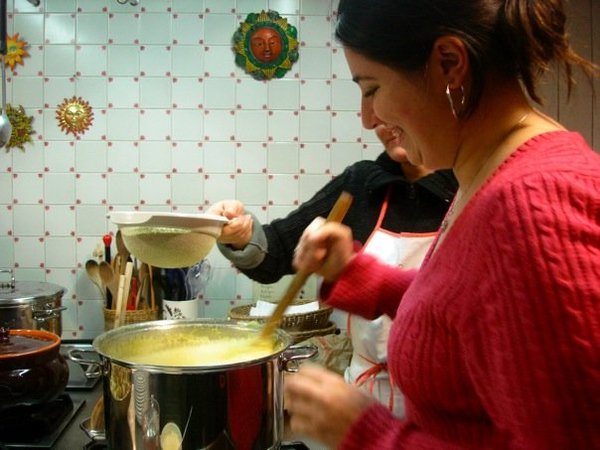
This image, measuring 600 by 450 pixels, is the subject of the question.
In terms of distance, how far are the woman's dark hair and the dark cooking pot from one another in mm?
900

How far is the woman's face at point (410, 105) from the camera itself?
635mm

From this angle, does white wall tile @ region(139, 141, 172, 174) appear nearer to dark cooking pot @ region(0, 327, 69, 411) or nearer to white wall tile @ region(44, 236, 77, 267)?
white wall tile @ region(44, 236, 77, 267)

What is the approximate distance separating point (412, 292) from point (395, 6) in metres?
0.31

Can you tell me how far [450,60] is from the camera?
1.97ft

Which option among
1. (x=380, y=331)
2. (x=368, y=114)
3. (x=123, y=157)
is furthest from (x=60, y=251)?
(x=368, y=114)

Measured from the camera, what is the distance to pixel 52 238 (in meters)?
2.04

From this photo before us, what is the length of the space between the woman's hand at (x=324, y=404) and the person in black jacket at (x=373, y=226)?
2.40ft

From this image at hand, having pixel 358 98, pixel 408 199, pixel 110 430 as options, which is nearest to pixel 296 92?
pixel 358 98

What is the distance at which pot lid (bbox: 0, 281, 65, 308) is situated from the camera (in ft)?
4.83

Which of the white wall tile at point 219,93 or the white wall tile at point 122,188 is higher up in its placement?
the white wall tile at point 219,93

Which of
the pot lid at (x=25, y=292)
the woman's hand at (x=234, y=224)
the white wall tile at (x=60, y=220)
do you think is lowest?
the pot lid at (x=25, y=292)

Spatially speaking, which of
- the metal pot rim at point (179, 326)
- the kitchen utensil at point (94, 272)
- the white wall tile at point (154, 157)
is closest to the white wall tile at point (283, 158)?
the white wall tile at point (154, 157)

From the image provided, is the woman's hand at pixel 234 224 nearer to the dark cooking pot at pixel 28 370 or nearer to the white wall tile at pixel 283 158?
the dark cooking pot at pixel 28 370

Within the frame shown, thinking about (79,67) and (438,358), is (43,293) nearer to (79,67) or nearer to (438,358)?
(79,67)
